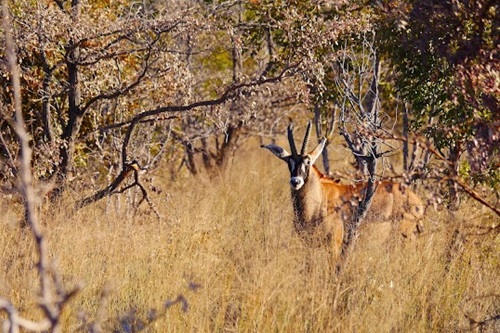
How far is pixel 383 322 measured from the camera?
5730 millimetres

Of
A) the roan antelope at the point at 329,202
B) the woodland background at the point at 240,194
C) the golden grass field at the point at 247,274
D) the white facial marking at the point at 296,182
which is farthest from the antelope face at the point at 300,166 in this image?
the golden grass field at the point at 247,274

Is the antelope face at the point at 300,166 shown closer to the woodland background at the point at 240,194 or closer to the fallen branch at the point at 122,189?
the woodland background at the point at 240,194

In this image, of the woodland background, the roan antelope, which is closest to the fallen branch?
the woodland background

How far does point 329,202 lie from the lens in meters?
8.97

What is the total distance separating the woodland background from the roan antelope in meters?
0.24

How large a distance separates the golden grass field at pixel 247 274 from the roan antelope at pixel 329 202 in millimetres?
257

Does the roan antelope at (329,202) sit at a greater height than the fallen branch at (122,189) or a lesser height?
lesser

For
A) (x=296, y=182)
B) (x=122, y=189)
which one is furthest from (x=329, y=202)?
(x=122, y=189)

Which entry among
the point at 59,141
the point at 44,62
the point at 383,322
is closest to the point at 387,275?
the point at 383,322

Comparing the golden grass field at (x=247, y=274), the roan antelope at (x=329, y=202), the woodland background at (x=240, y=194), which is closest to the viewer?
the woodland background at (x=240, y=194)

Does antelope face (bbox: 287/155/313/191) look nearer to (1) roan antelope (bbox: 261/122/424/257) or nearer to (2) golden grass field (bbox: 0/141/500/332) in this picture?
(1) roan antelope (bbox: 261/122/424/257)

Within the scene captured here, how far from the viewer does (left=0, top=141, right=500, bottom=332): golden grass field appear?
5652 mm

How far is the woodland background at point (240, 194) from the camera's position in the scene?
552cm

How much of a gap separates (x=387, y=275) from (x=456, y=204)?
4.10 ft
